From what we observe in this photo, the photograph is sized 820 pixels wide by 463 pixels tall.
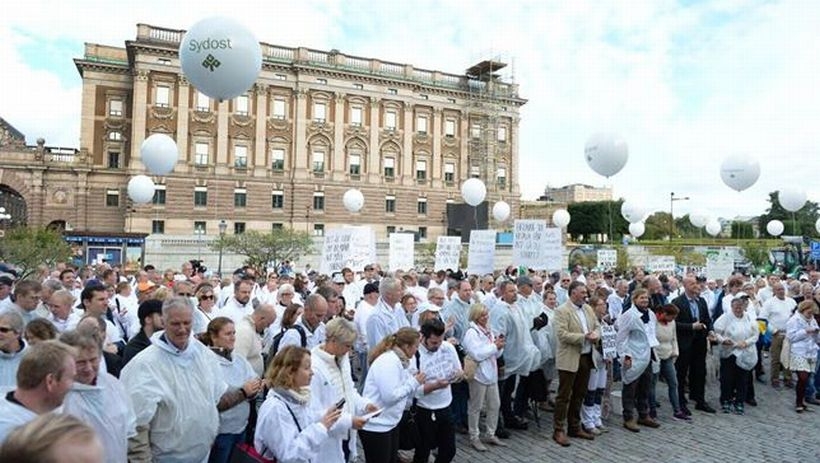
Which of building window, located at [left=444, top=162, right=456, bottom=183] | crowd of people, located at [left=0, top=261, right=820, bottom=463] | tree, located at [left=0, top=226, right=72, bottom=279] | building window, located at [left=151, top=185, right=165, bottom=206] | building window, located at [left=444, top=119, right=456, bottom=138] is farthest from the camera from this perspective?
building window, located at [left=444, top=162, right=456, bottom=183]

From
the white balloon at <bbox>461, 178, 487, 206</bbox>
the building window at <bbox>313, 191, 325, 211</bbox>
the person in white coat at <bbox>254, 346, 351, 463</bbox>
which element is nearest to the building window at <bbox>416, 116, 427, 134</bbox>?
the building window at <bbox>313, 191, 325, 211</bbox>

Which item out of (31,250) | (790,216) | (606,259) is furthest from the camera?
(790,216)

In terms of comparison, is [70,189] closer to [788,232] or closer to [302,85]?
[302,85]

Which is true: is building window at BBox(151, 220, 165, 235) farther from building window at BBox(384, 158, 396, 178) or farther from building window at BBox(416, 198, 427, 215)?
building window at BBox(416, 198, 427, 215)

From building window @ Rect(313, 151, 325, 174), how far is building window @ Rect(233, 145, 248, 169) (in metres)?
6.30

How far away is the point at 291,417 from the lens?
12.5ft

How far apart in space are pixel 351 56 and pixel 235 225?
64.6 ft

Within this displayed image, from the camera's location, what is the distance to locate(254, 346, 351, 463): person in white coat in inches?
148

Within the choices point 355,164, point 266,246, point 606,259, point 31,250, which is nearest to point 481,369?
point 606,259

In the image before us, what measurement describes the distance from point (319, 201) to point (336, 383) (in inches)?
2047

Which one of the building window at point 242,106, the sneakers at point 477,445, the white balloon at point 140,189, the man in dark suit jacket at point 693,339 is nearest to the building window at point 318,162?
the building window at point 242,106

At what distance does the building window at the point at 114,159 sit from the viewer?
51.2 metres

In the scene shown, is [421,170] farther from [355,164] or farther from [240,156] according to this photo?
[240,156]

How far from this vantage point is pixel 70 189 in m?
48.8
